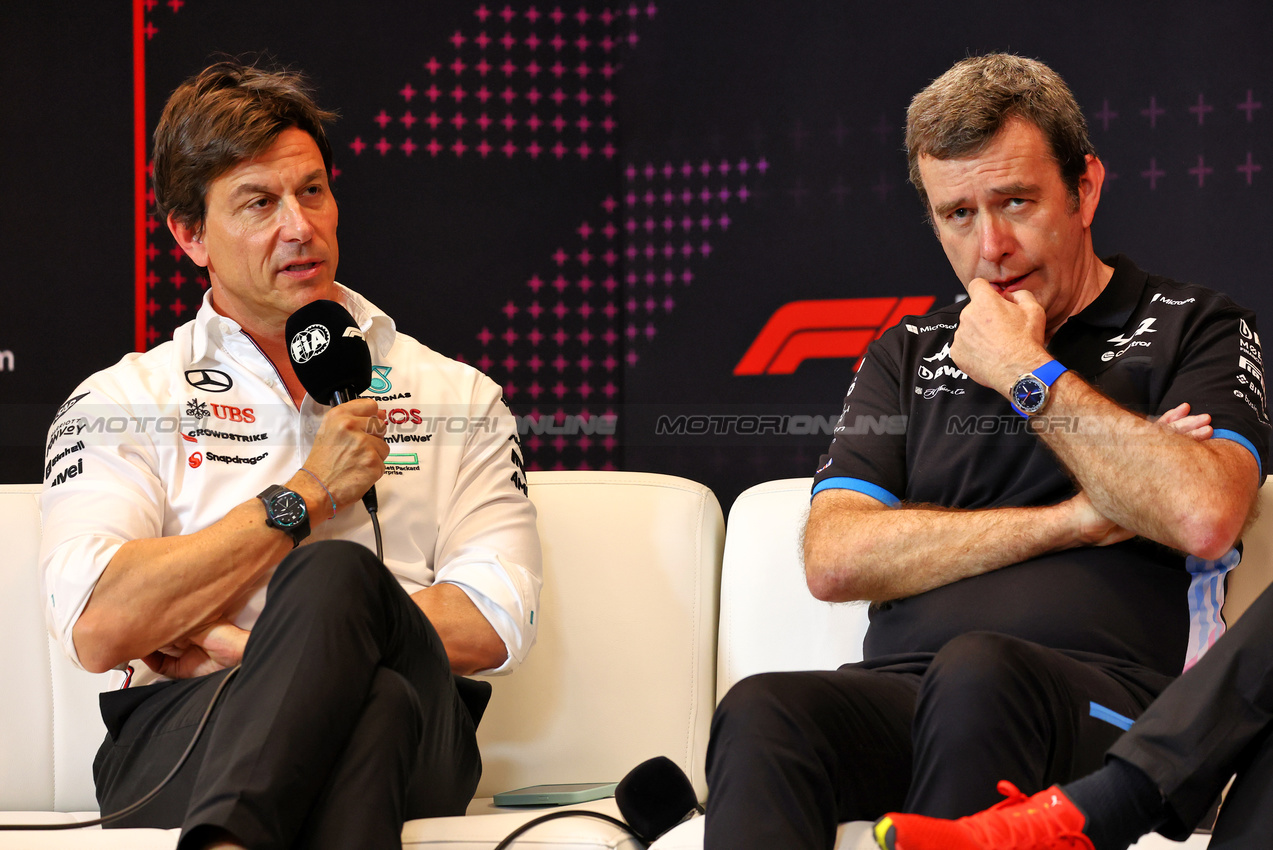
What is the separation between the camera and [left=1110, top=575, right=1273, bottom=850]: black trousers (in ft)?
3.81

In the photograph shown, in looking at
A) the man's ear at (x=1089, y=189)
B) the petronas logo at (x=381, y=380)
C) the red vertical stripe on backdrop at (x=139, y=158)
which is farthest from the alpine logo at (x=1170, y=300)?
the red vertical stripe on backdrop at (x=139, y=158)

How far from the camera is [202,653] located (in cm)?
173

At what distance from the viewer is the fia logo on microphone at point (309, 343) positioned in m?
1.77

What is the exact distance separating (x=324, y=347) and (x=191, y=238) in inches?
18.4

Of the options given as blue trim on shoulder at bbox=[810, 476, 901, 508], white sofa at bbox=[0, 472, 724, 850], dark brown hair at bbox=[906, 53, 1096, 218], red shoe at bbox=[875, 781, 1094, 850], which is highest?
dark brown hair at bbox=[906, 53, 1096, 218]

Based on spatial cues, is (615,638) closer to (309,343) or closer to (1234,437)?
(309,343)

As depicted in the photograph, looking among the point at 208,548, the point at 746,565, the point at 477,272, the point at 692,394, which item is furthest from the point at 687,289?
the point at 208,548

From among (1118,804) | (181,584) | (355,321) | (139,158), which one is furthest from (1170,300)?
(139,158)

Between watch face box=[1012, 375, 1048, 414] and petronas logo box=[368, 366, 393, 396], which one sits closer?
watch face box=[1012, 375, 1048, 414]

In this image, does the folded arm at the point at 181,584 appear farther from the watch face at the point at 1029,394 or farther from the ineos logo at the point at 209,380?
the watch face at the point at 1029,394

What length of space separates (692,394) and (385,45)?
130 centimetres

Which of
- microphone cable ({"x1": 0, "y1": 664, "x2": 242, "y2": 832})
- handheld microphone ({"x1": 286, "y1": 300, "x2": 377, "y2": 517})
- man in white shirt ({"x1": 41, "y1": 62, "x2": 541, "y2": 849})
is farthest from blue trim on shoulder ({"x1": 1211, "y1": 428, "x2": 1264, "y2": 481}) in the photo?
microphone cable ({"x1": 0, "y1": 664, "x2": 242, "y2": 832})

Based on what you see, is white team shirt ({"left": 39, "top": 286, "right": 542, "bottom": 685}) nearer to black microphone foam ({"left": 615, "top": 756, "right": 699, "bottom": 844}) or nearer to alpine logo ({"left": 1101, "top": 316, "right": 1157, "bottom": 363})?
black microphone foam ({"left": 615, "top": 756, "right": 699, "bottom": 844})

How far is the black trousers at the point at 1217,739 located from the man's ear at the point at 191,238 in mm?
1640
